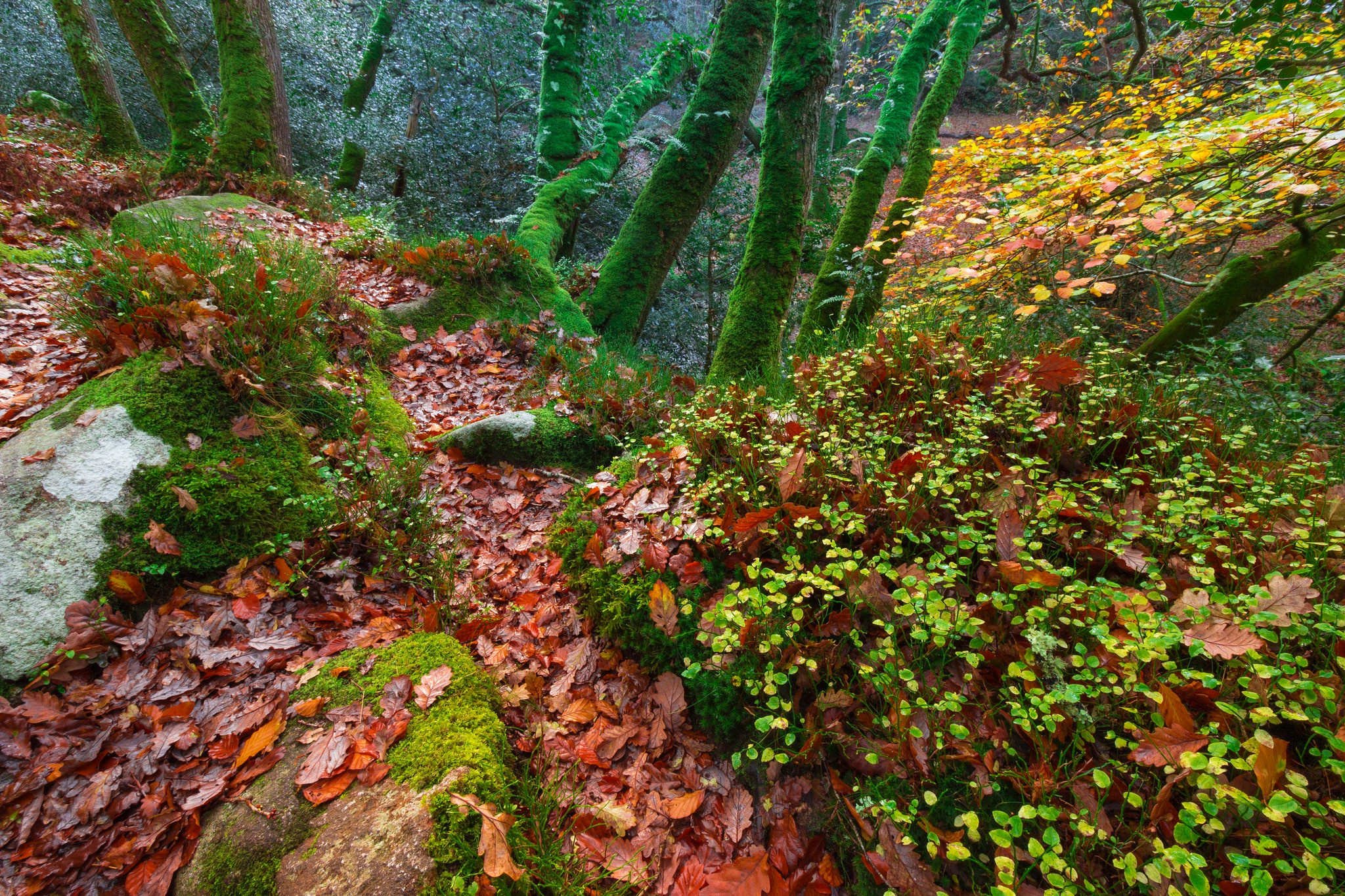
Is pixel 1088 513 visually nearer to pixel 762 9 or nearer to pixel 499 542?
pixel 499 542

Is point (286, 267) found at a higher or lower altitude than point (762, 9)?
lower

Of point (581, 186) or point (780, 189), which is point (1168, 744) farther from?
point (581, 186)

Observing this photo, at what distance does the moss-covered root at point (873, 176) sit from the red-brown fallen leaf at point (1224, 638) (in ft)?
13.0

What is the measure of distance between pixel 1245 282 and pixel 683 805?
533cm

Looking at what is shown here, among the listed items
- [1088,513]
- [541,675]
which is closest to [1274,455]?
→ [1088,513]

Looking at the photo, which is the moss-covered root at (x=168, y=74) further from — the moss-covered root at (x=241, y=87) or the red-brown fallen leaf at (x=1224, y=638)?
the red-brown fallen leaf at (x=1224, y=638)

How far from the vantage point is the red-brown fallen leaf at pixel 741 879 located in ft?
5.64

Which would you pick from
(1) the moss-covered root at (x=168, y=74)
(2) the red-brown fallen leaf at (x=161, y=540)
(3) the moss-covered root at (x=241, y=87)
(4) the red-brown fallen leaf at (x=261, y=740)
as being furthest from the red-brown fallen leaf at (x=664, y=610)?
(1) the moss-covered root at (x=168, y=74)

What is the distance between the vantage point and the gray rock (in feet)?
6.99

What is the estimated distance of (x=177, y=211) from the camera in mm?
5684

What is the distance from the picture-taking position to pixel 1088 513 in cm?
210

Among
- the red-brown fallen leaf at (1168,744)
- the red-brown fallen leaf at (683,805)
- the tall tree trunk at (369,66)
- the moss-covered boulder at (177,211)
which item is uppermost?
the tall tree trunk at (369,66)

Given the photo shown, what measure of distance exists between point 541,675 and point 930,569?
187 cm

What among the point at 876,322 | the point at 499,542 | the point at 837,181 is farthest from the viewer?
the point at 837,181
